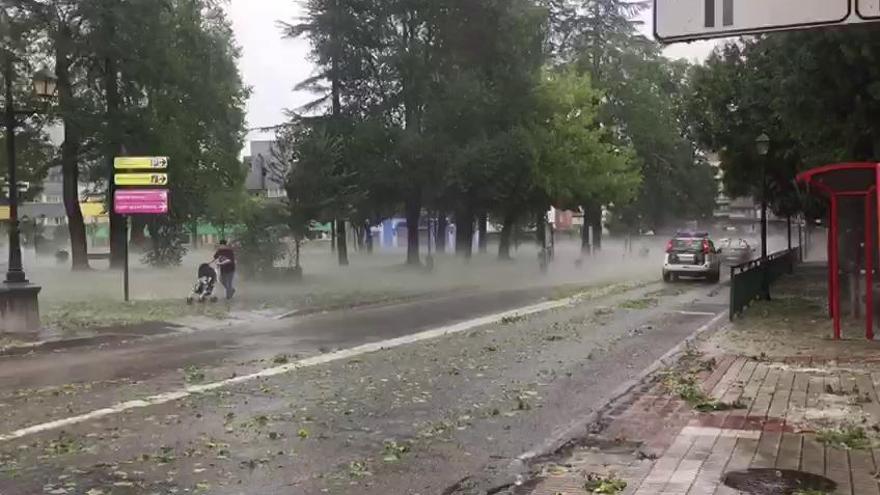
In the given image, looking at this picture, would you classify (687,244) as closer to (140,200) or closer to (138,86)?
(140,200)

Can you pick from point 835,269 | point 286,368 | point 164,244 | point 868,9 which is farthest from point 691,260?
point 868,9

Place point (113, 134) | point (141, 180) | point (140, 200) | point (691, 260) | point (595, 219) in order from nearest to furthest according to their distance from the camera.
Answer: point (140, 200)
point (141, 180)
point (113, 134)
point (691, 260)
point (595, 219)

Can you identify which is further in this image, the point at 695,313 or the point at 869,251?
the point at 695,313

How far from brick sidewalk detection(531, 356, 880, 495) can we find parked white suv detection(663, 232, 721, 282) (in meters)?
20.6

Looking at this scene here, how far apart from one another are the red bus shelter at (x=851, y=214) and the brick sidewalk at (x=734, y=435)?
349 centimetres

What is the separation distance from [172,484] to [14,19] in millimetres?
27222

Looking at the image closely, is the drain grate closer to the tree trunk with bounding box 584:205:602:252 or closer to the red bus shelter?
the red bus shelter

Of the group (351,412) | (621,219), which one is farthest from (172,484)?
(621,219)

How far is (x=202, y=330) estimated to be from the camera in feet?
55.4

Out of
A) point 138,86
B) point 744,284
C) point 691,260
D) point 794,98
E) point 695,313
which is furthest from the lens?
point 138,86

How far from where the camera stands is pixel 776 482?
5871mm

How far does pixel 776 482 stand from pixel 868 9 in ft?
13.1

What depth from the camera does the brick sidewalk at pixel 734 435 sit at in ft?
19.5

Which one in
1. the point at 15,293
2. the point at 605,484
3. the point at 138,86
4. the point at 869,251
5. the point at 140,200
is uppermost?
the point at 138,86
